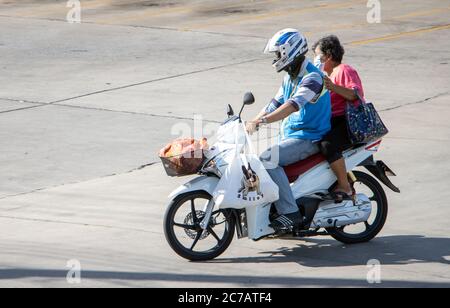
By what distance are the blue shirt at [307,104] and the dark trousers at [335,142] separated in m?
0.06

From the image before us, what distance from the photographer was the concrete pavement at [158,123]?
8.33 meters

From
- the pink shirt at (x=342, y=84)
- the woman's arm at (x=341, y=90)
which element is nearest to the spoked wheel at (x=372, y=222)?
the pink shirt at (x=342, y=84)

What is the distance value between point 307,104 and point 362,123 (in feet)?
1.60

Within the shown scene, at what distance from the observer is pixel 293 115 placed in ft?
28.6

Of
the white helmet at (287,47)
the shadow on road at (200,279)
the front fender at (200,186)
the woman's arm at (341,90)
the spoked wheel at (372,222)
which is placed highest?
the white helmet at (287,47)

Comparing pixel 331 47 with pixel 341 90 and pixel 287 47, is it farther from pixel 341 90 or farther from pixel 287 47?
pixel 287 47

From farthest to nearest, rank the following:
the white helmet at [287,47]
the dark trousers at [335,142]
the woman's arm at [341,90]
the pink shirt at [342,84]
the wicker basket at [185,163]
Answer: the pink shirt at [342,84] → the dark trousers at [335,142] → the woman's arm at [341,90] → the white helmet at [287,47] → the wicker basket at [185,163]

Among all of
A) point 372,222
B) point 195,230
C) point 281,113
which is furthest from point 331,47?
point 195,230

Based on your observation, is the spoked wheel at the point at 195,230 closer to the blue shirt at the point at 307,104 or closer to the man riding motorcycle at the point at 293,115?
the man riding motorcycle at the point at 293,115

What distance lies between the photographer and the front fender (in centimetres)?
827

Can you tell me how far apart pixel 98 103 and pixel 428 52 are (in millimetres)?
6368

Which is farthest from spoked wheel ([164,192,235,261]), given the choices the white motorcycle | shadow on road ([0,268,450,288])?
shadow on road ([0,268,450,288])

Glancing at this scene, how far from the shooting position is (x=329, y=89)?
8.53 m
